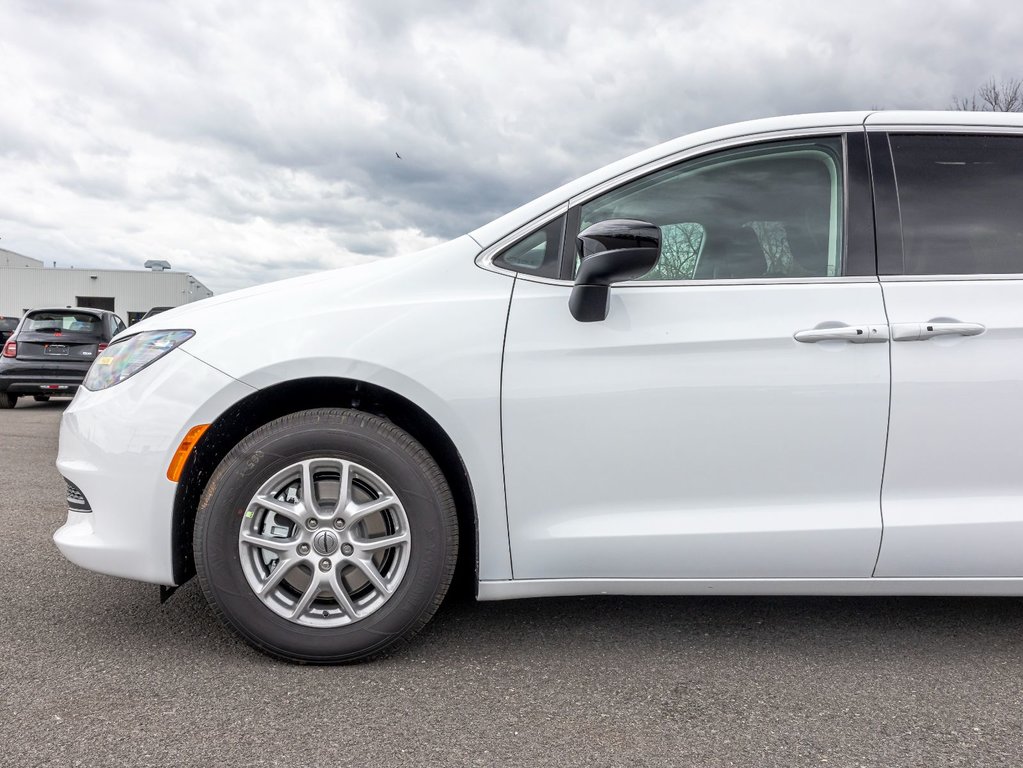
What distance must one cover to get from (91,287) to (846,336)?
55607mm

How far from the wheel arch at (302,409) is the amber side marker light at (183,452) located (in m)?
0.02

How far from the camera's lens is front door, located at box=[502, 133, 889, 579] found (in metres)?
2.24

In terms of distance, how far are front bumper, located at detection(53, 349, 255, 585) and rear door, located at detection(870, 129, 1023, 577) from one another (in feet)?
6.40

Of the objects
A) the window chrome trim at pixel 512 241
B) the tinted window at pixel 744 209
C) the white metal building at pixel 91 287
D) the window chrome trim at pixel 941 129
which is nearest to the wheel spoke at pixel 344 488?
→ the window chrome trim at pixel 512 241

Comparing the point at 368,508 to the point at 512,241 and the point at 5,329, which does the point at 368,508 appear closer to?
the point at 512,241

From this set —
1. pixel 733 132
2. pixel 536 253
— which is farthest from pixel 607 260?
pixel 733 132

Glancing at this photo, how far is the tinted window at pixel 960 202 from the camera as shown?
2.40m

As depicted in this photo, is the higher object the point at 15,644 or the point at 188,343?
the point at 188,343

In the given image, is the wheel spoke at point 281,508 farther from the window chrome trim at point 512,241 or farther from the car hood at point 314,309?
the window chrome trim at point 512,241

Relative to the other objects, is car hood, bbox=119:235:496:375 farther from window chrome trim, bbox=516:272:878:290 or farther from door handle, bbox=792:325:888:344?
door handle, bbox=792:325:888:344

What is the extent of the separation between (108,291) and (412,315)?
53928 millimetres

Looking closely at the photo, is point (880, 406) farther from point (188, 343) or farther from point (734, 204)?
point (188, 343)

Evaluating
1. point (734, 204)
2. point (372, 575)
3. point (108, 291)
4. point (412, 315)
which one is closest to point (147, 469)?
point (372, 575)

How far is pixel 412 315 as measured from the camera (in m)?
2.31
